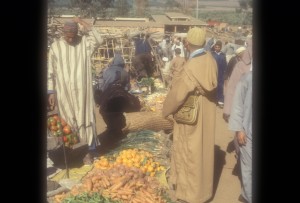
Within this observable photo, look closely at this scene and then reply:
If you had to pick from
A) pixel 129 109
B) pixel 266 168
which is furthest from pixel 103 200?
pixel 129 109

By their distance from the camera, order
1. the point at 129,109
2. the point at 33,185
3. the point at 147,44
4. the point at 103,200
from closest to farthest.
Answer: the point at 33,185 → the point at 103,200 → the point at 129,109 → the point at 147,44

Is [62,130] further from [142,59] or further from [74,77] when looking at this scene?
[142,59]

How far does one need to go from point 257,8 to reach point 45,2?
1.50m

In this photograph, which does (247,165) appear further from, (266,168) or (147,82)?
(147,82)

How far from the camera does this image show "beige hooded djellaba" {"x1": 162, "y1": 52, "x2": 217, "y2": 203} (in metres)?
5.08

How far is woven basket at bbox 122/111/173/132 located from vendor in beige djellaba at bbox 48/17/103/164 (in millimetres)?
1722

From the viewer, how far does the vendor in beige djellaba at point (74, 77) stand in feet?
20.4

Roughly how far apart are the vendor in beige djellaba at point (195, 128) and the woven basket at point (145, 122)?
8.84ft

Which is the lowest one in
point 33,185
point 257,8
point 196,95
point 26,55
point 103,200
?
point 103,200

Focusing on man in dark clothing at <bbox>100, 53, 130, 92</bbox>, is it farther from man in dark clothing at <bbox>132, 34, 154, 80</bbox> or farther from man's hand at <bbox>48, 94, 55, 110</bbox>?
man in dark clothing at <bbox>132, 34, 154, 80</bbox>

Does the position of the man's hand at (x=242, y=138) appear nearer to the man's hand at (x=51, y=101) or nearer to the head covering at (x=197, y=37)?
the head covering at (x=197, y=37)

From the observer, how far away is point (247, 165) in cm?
500

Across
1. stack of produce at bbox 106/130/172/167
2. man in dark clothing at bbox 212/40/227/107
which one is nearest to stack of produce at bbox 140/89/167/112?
man in dark clothing at bbox 212/40/227/107

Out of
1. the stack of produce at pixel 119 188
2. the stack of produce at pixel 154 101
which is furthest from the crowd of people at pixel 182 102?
the stack of produce at pixel 154 101
